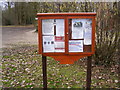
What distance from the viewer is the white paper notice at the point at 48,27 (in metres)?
3.14

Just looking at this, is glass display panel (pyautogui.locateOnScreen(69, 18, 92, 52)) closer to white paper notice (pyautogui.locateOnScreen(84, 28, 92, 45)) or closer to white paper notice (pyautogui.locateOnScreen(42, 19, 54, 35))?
white paper notice (pyautogui.locateOnScreen(84, 28, 92, 45))

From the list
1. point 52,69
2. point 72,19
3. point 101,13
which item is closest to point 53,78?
point 52,69

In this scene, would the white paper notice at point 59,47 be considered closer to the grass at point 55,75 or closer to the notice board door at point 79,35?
the notice board door at point 79,35

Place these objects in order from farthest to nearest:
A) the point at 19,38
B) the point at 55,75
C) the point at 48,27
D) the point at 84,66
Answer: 1. the point at 19,38
2. the point at 84,66
3. the point at 55,75
4. the point at 48,27

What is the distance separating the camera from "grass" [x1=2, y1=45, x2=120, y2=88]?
13.8 ft

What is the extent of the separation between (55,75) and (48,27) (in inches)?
83.6

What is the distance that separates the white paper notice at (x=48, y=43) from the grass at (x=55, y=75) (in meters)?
1.35

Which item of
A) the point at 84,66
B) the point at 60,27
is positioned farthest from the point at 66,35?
the point at 84,66

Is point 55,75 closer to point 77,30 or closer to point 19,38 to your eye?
point 77,30

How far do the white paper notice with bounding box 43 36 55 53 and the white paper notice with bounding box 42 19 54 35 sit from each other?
0.10 metres

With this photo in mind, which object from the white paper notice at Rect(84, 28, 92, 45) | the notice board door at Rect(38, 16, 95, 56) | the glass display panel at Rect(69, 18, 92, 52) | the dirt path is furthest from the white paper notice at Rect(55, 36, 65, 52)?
the dirt path

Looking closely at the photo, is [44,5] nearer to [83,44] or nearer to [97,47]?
[97,47]

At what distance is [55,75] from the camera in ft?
15.8

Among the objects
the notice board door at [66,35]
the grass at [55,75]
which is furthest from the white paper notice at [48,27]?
the grass at [55,75]
